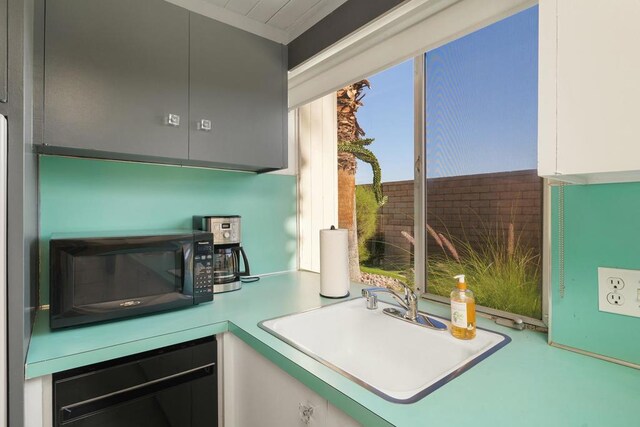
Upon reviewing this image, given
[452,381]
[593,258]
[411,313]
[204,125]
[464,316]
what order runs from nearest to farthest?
[452,381] < [593,258] < [464,316] < [411,313] < [204,125]

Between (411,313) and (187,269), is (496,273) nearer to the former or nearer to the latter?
(411,313)

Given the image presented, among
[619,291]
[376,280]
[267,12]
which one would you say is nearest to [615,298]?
[619,291]

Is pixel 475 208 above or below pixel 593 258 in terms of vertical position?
above

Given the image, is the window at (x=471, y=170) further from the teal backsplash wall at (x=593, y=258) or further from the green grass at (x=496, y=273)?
the teal backsplash wall at (x=593, y=258)

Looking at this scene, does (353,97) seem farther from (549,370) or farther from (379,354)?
(549,370)

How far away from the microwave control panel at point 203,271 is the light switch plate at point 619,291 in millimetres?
1342

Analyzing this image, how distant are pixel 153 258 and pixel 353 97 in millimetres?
1395

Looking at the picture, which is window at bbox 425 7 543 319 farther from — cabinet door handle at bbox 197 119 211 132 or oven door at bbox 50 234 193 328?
oven door at bbox 50 234 193 328

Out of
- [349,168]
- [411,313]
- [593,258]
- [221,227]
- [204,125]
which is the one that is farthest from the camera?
[349,168]

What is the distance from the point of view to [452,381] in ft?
2.48

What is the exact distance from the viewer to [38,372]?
2.84 feet

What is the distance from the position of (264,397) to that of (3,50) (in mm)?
1199

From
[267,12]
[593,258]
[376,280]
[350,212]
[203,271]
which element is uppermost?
[267,12]

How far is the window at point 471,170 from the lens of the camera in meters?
1.14
